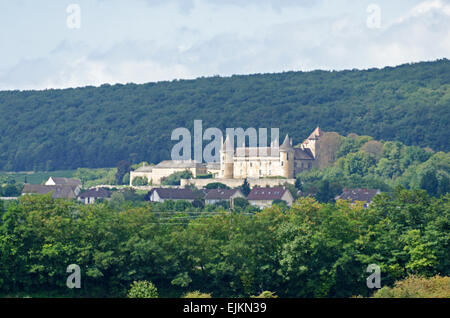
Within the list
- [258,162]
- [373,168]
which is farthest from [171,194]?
[373,168]

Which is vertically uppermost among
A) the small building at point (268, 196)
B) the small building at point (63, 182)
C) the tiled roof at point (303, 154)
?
the tiled roof at point (303, 154)

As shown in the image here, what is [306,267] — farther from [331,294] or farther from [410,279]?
[410,279]

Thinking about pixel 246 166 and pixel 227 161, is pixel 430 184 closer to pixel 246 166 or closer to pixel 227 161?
pixel 246 166

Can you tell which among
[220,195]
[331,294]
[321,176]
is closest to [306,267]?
[331,294]

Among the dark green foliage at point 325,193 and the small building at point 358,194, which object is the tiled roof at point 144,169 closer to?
the dark green foliage at point 325,193

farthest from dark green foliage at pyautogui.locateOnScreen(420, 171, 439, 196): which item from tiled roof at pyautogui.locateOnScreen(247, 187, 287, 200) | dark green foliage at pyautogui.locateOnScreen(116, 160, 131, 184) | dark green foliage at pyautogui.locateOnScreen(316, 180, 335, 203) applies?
dark green foliage at pyautogui.locateOnScreen(116, 160, 131, 184)

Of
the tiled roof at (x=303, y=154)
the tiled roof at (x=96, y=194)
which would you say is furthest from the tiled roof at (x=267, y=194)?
the tiled roof at (x=303, y=154)

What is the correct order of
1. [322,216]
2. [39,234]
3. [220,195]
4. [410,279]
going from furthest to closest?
1. [220,195]
2. [322,216]
3. [39,234]
4. [410,279]
